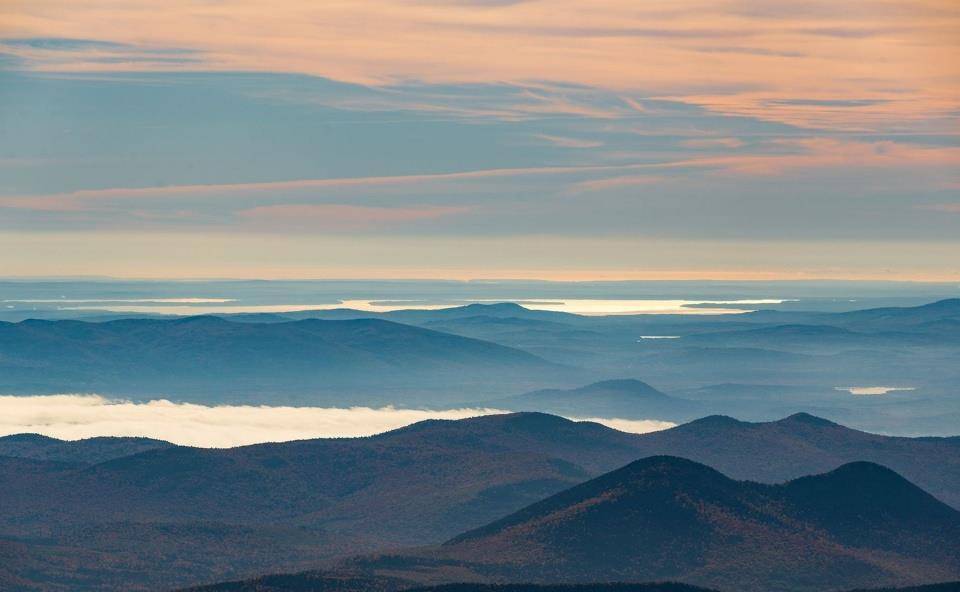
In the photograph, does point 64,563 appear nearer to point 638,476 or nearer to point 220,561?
point 220,561

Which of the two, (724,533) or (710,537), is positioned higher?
(724,533)

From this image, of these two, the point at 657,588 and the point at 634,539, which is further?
the point at 634,539

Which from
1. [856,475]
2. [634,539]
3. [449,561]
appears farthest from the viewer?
[856,475]

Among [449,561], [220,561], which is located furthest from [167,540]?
[449,561]

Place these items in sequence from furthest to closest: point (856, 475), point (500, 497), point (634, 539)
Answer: point (500, 497), point (856, 475), point (634, 539)

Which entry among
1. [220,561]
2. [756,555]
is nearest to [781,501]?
[756,555]

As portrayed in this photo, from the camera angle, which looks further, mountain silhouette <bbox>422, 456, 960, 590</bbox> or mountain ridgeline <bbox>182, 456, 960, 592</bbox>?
mountain silhouette <bbox>422, 456, 960, 590</bbox>

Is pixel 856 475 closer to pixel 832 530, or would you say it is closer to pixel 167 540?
pixel 832 530

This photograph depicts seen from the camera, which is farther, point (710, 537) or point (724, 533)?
point (724, 533)

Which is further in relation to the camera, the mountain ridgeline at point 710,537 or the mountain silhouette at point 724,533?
the mountain silhouette at point 724,533
